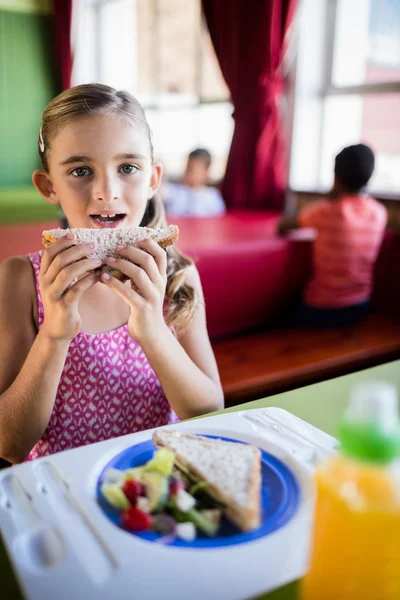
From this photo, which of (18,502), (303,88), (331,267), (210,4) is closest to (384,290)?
(331,267)

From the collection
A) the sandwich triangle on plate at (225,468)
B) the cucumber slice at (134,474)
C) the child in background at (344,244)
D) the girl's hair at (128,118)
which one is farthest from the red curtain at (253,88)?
the cucumber slice at (134,474)

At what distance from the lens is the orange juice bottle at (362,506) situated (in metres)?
0.44

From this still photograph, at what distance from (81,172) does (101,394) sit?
17.9 inches

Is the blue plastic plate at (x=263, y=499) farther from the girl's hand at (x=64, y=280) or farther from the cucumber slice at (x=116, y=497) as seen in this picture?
the girl's hand at (x=64, y=280)

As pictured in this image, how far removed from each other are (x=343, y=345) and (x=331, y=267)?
438mm

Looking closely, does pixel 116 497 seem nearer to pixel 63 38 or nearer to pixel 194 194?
pixel 194 194

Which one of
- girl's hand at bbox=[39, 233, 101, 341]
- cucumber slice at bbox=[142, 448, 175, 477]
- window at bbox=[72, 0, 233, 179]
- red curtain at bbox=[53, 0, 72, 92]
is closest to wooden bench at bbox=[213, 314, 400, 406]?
girl's hand at bbox=[39, 233, 101, 341]

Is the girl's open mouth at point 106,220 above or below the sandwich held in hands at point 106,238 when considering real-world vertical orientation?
above

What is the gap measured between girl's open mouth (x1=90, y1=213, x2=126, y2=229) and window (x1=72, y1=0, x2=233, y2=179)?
3581mm

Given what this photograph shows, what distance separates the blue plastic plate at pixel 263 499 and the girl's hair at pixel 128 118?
1.42 ft

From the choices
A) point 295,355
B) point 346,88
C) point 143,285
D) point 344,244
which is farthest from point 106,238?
point 346,88

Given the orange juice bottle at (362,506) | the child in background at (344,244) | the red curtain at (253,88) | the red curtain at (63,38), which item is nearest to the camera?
the orange juice bottle at (362,506)

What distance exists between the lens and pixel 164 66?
586 centimetres

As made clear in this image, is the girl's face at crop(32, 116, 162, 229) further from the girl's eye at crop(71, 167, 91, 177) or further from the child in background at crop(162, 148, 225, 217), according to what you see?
the child in background at crop(162, 148, 225, 217)
